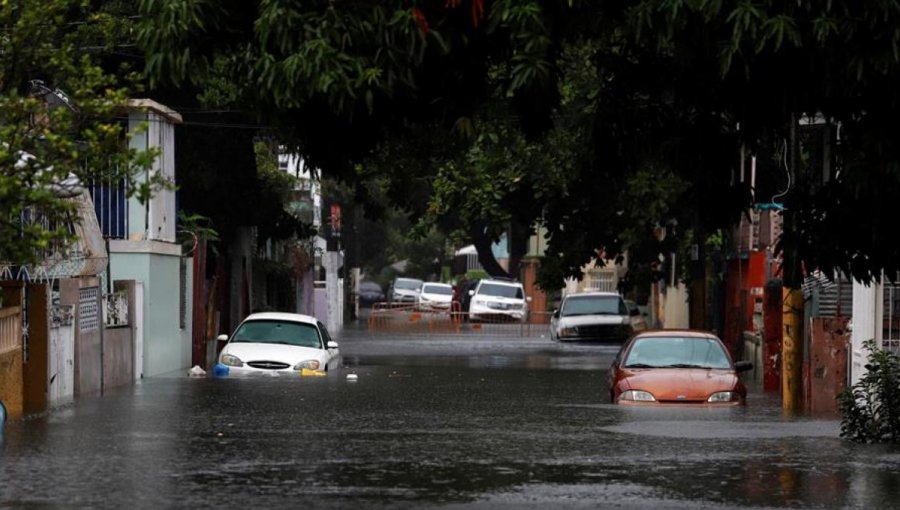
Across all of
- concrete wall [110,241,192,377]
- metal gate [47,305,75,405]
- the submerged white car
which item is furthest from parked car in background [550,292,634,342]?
metal gate [47,305,75,405]

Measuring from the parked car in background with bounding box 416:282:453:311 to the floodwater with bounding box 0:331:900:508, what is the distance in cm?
5514

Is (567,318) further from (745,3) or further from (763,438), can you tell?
(745,3)

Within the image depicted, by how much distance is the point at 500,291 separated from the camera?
71812 mm

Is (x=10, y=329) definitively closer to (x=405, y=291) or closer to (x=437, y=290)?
(x=437, y=290)

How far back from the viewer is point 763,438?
1953 centimetres

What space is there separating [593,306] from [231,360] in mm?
24122

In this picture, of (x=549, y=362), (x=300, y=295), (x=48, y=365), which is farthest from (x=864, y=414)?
(x=300, y=295)

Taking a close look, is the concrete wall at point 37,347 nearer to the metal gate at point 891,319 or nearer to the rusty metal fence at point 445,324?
the metal gate at point 891,319

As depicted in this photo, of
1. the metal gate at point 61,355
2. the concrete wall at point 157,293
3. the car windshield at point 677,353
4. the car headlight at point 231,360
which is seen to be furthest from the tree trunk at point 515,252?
the car windshield at point 677,353

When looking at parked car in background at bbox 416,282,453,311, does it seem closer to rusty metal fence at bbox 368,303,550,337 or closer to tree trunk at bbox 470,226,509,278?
rusty metal fence at bbox 368,303,550,337

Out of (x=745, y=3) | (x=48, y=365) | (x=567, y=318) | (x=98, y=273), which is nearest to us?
(x=745, y=3)

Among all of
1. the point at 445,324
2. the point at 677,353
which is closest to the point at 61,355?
the point at 677,353

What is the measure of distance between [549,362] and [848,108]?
2907 centimetres

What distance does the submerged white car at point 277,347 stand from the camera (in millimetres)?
31094
